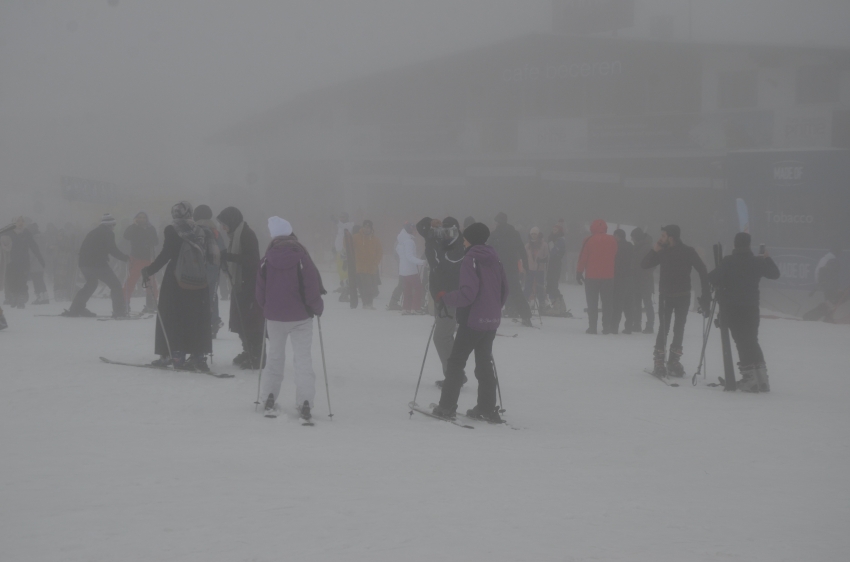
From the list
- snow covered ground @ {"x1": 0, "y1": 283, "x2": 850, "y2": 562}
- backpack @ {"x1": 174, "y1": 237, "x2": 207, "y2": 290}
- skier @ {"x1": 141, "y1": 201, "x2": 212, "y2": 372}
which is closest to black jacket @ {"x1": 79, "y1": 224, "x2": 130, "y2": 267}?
snow covered ground @ {"x1": 0, "y1": 283, "x2": 850, "y2": 562}

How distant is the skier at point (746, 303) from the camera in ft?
30.9

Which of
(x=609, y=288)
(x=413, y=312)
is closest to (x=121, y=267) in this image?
(x=413, y=312)

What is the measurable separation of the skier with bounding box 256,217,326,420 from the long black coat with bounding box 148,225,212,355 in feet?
5.93

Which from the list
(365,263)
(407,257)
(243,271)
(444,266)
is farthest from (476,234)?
(365,263)

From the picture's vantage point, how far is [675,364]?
33.4ft

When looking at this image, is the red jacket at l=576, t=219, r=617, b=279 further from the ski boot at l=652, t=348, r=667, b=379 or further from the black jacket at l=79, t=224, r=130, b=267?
the black jacket at l=79, t=224, r=130, b=267

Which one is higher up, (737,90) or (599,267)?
(737,90)

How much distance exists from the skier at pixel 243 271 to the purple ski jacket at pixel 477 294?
2.35 metres

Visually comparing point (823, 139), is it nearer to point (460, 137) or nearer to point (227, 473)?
point (460, 137)

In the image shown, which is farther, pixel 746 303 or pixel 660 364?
pixel 660 364

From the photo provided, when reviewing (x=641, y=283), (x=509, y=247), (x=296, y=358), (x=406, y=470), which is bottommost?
(x=406, y=470)

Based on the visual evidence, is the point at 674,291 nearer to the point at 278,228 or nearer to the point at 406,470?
the point at 278,228

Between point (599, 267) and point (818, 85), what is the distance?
15.9 meters

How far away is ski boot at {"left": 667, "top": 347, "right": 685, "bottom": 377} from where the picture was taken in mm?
10188
